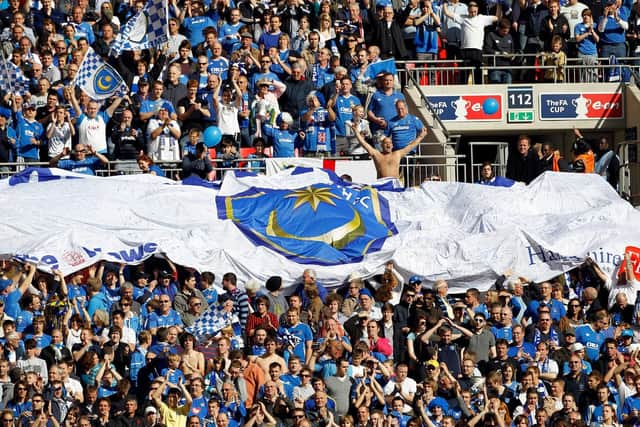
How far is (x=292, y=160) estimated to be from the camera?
97.1 feet

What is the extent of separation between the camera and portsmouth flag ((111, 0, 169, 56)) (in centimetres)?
3078

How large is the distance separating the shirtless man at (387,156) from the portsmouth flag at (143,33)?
3.53m

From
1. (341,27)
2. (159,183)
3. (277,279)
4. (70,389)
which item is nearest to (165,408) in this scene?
(70,389)

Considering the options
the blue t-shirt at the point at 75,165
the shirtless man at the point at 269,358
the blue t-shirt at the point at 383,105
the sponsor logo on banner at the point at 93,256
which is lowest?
the shirtless man at the point at 269,358

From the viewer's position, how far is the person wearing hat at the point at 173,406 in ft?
74.8

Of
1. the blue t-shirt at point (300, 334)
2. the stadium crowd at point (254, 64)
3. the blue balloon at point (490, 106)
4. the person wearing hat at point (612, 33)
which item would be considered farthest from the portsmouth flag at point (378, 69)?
the blue t-shirt at point (300, 334)

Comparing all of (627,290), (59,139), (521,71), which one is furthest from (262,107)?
(627,290)

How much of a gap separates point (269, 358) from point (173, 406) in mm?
1396

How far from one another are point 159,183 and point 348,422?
657cm

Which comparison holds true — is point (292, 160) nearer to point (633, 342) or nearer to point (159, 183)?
point (159, 183)

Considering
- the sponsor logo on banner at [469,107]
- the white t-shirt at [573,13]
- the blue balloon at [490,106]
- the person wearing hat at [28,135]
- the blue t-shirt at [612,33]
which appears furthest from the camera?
the white t-shirt at [573,13]

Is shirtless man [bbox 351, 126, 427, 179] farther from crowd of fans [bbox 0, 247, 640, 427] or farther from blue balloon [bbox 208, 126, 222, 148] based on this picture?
crowd of fans [bbox 0, 247, 640, 427]

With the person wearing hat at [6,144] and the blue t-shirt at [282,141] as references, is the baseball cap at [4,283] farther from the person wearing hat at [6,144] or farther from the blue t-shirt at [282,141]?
the blue t-shirt at [282,141]

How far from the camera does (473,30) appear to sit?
32781 millimetres
